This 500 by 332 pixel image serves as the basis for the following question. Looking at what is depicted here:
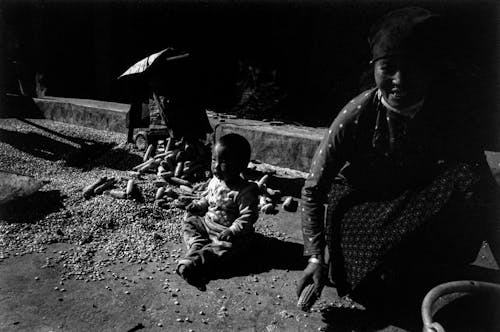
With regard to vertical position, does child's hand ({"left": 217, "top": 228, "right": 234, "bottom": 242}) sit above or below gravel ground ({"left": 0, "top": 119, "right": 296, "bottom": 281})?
above

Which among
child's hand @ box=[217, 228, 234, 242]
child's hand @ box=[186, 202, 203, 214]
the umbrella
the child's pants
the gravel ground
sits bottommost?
the gravel ground

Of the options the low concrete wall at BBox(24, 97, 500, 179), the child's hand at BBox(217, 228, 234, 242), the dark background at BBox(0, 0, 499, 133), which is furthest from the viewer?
the dark background at BBox(0, 0, 499, 133)

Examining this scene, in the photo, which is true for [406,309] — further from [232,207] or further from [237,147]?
[237,147]

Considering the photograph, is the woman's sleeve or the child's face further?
the child's face

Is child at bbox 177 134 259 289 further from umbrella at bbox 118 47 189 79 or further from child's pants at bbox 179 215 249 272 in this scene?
umbrella at bbox 118 47 189 79

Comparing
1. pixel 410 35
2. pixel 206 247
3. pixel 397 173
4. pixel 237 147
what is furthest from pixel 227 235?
pixel 410 35

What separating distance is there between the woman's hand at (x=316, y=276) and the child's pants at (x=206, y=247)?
2.89ft

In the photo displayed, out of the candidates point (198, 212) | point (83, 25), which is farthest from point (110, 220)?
point (83, 25)

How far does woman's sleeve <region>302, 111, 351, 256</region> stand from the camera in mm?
2463

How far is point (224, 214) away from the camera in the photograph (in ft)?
10.8

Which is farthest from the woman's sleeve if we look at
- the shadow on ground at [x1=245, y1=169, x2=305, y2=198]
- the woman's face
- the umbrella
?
the umbrella

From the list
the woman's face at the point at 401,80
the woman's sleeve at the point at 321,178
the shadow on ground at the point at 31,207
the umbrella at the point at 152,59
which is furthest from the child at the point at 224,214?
the umbrella at the point at 152,59

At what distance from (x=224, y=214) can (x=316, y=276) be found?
1191mm

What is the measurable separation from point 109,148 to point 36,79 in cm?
449
